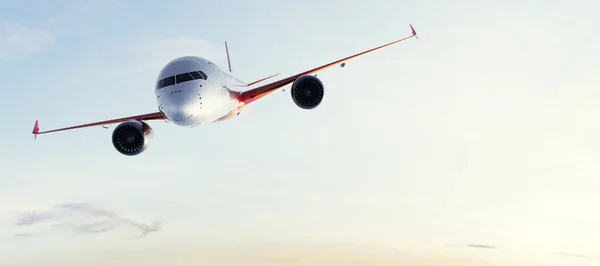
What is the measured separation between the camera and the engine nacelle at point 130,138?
42.2 meters

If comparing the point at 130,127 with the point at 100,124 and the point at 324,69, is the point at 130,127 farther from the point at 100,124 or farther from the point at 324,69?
the point at 324,69

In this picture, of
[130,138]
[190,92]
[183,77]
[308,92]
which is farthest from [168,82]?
[308,92]

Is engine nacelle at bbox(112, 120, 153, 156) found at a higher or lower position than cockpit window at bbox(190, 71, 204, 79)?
lower

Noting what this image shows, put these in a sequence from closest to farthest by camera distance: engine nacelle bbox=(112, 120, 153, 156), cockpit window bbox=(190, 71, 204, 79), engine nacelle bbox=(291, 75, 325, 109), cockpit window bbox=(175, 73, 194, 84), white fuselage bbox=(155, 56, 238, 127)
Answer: white fuselage bbox=(155, 56, 238, 127) < cockpit window bbox=(175, 73, 194, 84) < cockpit window bbox=(190, 71, 204, 79) < engine nacelle bbox=(291, 75, 325, 109) < engine nacelle bbox=(112, 120, 153, 156)

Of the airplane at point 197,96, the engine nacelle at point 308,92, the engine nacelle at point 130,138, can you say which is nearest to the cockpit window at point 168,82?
the airplane at point 197,96

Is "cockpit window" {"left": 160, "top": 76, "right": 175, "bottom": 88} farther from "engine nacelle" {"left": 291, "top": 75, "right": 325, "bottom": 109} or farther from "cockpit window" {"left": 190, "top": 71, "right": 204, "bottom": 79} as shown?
"engine nacelle" {"left": 291, "top": 75, "right": 325, "bottom": 109}

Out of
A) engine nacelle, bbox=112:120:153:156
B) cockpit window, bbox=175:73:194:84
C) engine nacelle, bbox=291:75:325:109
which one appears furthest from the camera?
engine nacelle, bbox=112:120:153:156

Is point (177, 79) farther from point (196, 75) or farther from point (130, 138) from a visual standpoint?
point (130, 138)

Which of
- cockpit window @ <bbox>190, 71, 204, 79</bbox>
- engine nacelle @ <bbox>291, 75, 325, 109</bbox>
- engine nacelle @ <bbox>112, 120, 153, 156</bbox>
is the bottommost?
engine nacelle @ <bbox>112, 120, 153, 156</bbox>

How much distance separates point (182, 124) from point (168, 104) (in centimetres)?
163

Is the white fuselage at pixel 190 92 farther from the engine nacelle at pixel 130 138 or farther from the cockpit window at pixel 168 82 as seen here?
the engine nacelle at pixel 130 138

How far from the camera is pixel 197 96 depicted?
3728 cm

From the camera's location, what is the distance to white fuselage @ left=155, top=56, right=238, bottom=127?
121 ft

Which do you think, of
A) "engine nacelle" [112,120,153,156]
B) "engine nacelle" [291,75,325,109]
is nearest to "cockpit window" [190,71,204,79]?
"engine nacelle" [291,75,325,109]
